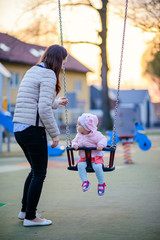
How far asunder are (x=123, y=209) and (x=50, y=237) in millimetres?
1338

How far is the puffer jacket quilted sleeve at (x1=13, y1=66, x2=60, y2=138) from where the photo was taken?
12.7 feet

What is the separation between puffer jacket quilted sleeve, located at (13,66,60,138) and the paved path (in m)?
0.93

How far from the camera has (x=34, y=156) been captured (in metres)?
3.96

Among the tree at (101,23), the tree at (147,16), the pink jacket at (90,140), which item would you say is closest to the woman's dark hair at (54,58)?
the pink jacket at (90,140)

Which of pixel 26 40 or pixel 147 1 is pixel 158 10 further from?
pixel 26 40

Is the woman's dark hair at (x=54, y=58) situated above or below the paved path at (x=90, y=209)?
above

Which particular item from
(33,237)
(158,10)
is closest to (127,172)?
(33,237)

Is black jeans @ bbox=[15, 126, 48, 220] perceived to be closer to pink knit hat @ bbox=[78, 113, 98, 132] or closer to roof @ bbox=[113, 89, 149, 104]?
pink knit hat @ bbox=[78, 113, 98, 132]

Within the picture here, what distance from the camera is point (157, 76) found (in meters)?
58.3

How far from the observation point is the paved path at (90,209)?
3.73 meters

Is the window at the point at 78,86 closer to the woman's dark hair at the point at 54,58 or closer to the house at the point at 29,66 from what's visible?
the house at the point at 29,66

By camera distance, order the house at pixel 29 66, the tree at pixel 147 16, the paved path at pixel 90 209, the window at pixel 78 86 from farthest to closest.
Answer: the window at pixel 78 86, the house at pixel 29 66, the tree at pixel 147 16, the paved path at pixel 90 209

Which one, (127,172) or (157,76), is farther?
(157,76)

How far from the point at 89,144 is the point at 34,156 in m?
1.07
